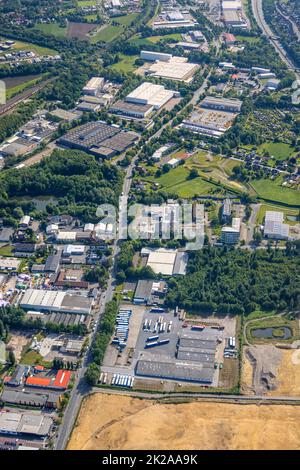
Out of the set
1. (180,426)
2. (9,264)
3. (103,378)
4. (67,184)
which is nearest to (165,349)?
(103,378)

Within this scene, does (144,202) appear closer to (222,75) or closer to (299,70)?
(222,75)

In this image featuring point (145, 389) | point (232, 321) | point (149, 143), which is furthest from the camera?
point (149, 143)

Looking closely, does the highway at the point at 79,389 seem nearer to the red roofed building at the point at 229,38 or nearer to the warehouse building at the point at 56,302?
the warehouse building at the point at 56,302

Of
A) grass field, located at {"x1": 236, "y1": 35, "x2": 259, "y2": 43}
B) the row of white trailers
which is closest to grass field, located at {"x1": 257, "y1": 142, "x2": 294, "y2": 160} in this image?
→ the row of white trailers

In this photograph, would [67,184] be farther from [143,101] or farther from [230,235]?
[143,101]
